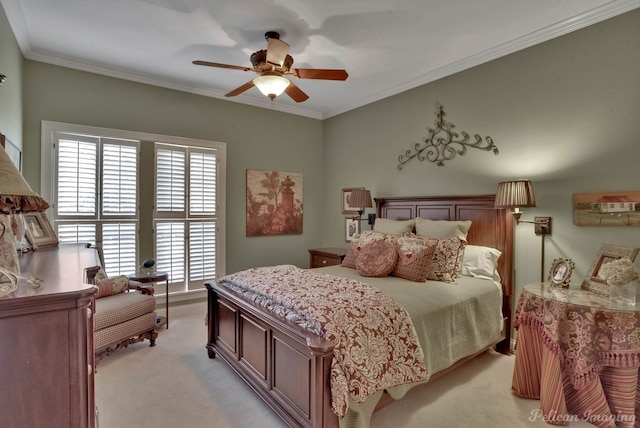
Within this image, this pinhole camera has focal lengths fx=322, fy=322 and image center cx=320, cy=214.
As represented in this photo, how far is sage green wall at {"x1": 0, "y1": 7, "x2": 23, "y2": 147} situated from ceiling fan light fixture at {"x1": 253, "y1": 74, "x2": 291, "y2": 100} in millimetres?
1928

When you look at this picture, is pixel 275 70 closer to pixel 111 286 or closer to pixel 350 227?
pixel 111 286

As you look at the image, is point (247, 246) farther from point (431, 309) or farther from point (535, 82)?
point (535, 82)

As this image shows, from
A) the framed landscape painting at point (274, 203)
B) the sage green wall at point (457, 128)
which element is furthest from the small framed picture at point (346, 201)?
the framed landscape painting at point (274, 203)

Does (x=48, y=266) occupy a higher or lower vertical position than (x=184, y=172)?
lower

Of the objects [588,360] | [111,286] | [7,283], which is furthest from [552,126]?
[111,286]

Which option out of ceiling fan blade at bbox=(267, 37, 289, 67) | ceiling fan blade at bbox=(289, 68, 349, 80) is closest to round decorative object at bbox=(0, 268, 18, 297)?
ceiling fan blade at bbox=(267, 37, 289, 67)

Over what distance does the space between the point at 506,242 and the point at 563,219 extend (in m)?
0.50

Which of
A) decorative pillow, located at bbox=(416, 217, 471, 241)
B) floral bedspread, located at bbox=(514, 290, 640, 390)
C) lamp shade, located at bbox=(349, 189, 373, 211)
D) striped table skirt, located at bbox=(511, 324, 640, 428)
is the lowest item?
striped table skirt, located at bbox=(511, 324, 640, 428)

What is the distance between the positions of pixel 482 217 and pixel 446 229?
41 cm

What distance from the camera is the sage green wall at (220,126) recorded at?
344 centimetres

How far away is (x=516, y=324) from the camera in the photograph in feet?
8.10

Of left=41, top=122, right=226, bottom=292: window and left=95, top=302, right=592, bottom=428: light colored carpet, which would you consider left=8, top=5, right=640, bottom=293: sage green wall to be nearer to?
left=41, top=122, right=226, bottom=292: window

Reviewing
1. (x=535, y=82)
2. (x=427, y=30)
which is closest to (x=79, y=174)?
(x=427, y=30)

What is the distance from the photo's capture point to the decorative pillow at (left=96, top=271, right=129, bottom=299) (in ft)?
10.2
